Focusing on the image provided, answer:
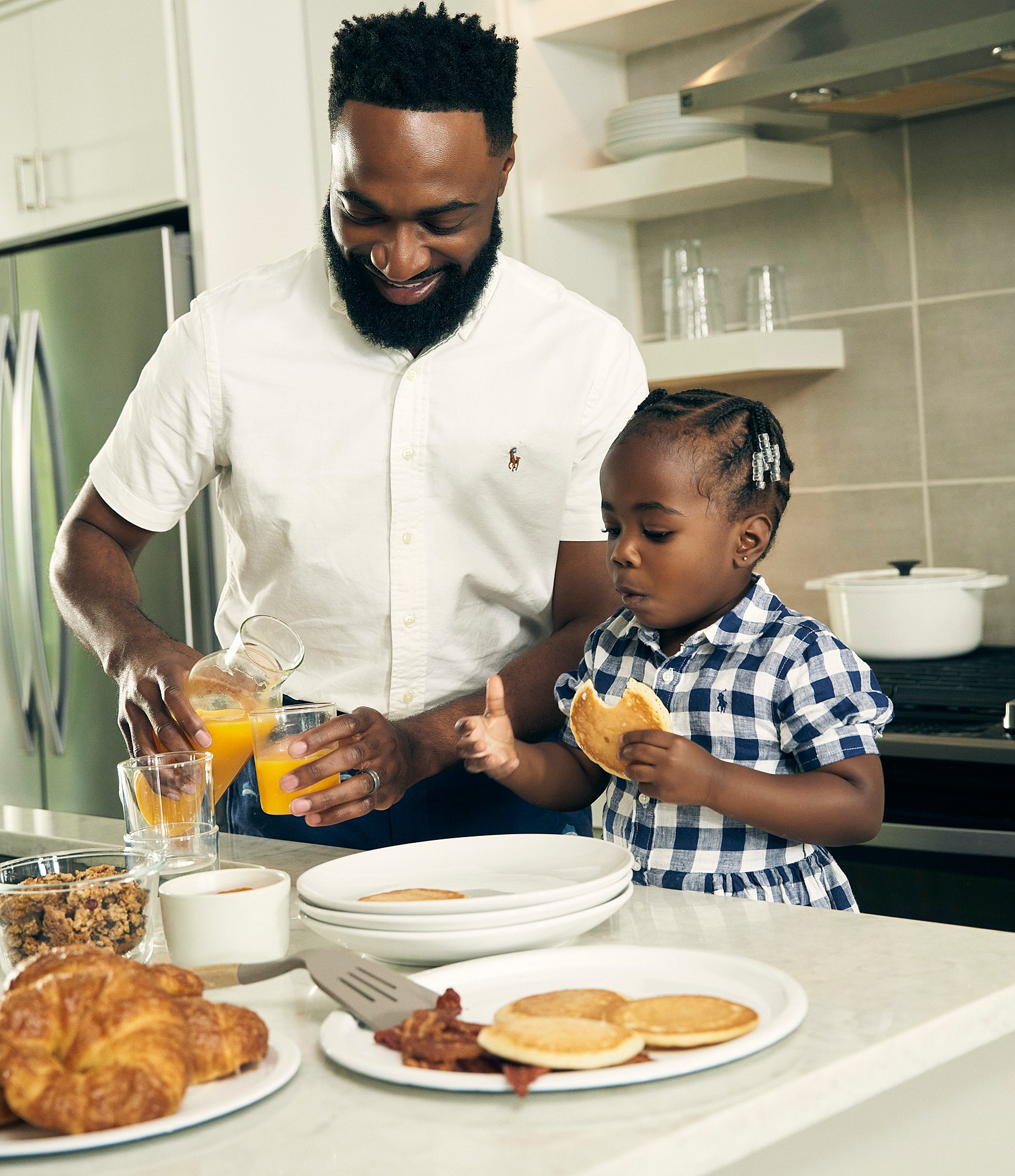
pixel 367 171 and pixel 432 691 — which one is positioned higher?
pixel 367 171

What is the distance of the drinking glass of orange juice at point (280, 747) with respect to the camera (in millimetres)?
1233

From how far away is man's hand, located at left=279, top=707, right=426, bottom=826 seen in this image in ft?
3.96

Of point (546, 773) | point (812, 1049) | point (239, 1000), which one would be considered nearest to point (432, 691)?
point (546, 773)

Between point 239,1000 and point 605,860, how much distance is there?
0.98 feet

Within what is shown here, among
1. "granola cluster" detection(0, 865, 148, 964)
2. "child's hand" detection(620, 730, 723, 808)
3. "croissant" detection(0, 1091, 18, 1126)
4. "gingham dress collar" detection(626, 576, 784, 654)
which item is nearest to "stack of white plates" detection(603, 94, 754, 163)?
"gingham dress collar" detection(626, 576, 784, 654)

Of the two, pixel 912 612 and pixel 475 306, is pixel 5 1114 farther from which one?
pixel 912 612

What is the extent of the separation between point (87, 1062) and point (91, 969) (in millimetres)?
54

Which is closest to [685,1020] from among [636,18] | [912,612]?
[912,612]

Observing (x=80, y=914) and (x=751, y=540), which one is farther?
(x=751, y=540)

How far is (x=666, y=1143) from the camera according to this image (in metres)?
0.63

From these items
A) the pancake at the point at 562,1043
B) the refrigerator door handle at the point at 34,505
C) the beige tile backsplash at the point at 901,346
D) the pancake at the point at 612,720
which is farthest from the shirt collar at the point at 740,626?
the refrigerator door handle at the point at 34,505

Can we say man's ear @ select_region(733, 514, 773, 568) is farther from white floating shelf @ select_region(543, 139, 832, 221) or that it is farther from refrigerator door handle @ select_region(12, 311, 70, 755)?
refrigerator door handle @ select_region(12, 311, 70, 755)

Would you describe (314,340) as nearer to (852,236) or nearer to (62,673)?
(852,236)

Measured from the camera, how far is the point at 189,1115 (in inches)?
26.3
